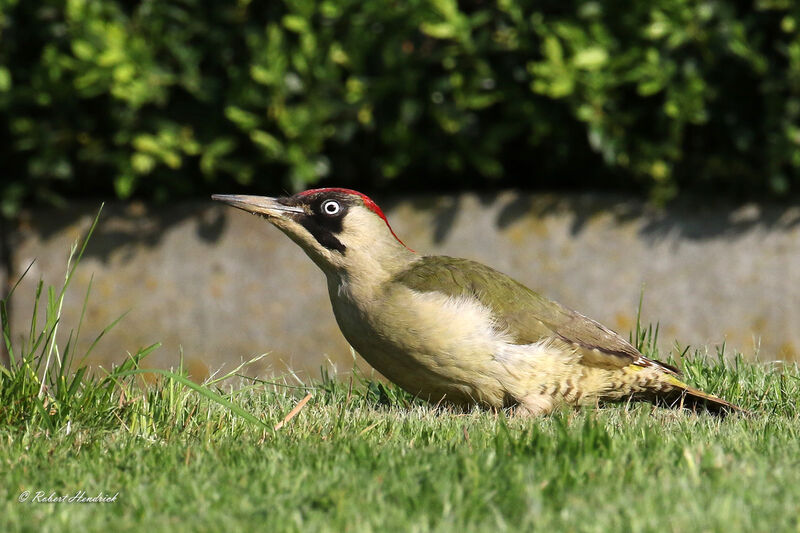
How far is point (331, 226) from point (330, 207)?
0.09m

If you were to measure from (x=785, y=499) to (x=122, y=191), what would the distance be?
5.27 m

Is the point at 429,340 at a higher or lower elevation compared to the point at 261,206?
lower

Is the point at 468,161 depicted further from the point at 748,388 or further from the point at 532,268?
the point at 748,388

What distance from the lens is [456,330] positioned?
14.7 ft

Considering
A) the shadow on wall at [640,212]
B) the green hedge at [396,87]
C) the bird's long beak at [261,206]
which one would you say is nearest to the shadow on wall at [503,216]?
the shadow on wall at [640,212]

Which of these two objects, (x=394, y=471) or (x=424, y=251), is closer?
(x=394, y=471)

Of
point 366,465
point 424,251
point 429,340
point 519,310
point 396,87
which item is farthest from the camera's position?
point 424,251

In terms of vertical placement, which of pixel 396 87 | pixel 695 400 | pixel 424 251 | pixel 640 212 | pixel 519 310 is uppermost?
pixel 396 87

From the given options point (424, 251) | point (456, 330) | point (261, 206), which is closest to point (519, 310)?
point (456, 330)

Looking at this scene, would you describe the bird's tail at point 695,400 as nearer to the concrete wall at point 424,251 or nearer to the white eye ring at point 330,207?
the white eye ring at point 330,207

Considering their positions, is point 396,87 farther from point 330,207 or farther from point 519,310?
point 519,310

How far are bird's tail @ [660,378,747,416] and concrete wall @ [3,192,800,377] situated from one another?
2656mm

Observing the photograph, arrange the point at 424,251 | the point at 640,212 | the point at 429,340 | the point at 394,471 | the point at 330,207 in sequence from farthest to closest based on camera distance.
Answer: the point at 424,251
the point at 640,212
the point at 330,207
the point at 429,340
the point at 394,471

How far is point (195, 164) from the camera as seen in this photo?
7.80 m
